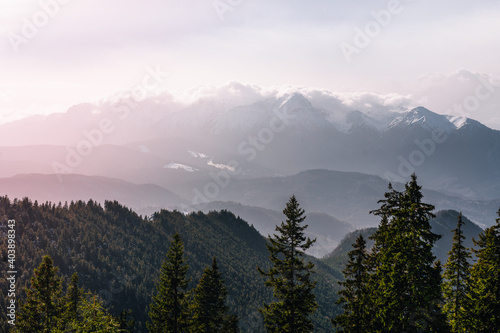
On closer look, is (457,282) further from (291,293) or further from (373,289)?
(291,293)

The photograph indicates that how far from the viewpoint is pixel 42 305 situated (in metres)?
47.8

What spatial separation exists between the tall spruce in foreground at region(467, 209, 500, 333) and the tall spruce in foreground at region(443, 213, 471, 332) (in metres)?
0.81

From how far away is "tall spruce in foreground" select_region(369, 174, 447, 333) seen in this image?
3300 cm

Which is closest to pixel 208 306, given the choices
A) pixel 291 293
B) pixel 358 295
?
pixel 291 293

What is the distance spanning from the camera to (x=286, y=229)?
41969 millimetres

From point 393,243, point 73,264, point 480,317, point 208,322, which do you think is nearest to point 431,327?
point 393,243

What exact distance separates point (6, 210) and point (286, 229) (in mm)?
182835

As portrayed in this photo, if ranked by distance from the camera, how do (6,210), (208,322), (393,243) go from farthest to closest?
(6,210) → (208,322) → (393,243)

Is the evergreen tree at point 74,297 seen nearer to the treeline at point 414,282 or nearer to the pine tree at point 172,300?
the pine tree at point 172,300

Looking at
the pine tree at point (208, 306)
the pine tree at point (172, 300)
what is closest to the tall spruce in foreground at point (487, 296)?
the pine tree at point (208, 306)

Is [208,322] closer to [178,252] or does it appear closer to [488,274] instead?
[178,252]

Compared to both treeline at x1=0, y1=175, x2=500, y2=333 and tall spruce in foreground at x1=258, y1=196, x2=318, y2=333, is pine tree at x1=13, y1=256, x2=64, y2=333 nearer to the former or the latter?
treeline at x1=0, y1=175, x2=500, y2=333

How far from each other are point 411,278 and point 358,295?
26.7ft

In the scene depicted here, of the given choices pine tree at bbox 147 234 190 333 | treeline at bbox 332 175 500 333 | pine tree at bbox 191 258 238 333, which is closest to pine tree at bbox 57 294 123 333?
pine tree at bbox 147 234 190 333
